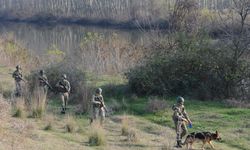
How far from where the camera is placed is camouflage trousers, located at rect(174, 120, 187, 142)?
1250 centimetres

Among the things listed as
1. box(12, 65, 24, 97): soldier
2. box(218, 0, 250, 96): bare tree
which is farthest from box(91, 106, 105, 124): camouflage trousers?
box(218, 0, 250, 96): bare tree

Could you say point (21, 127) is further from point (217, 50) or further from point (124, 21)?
point (124, 21)

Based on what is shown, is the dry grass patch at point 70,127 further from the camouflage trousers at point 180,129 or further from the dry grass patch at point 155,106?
the dry grass patch at point 155,106

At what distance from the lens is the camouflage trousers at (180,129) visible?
12500mm

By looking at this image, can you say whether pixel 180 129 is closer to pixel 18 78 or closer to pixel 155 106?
pixel 155 106

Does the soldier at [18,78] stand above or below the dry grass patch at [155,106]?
above

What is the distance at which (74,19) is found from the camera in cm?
8288

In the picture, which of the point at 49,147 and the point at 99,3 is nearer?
the point at 49,147

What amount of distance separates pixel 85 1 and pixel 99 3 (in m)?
2.69

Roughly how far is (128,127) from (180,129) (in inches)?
78.8

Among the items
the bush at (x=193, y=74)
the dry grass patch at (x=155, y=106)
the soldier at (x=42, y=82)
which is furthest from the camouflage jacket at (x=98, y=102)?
the bush at (x=193, y=74)

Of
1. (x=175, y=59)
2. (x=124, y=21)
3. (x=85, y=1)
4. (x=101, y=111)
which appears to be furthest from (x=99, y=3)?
(x=101, y=111)

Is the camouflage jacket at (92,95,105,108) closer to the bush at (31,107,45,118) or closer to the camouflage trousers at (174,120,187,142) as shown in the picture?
the bush at (31,107,45,118)

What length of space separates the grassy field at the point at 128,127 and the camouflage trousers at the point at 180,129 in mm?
297
